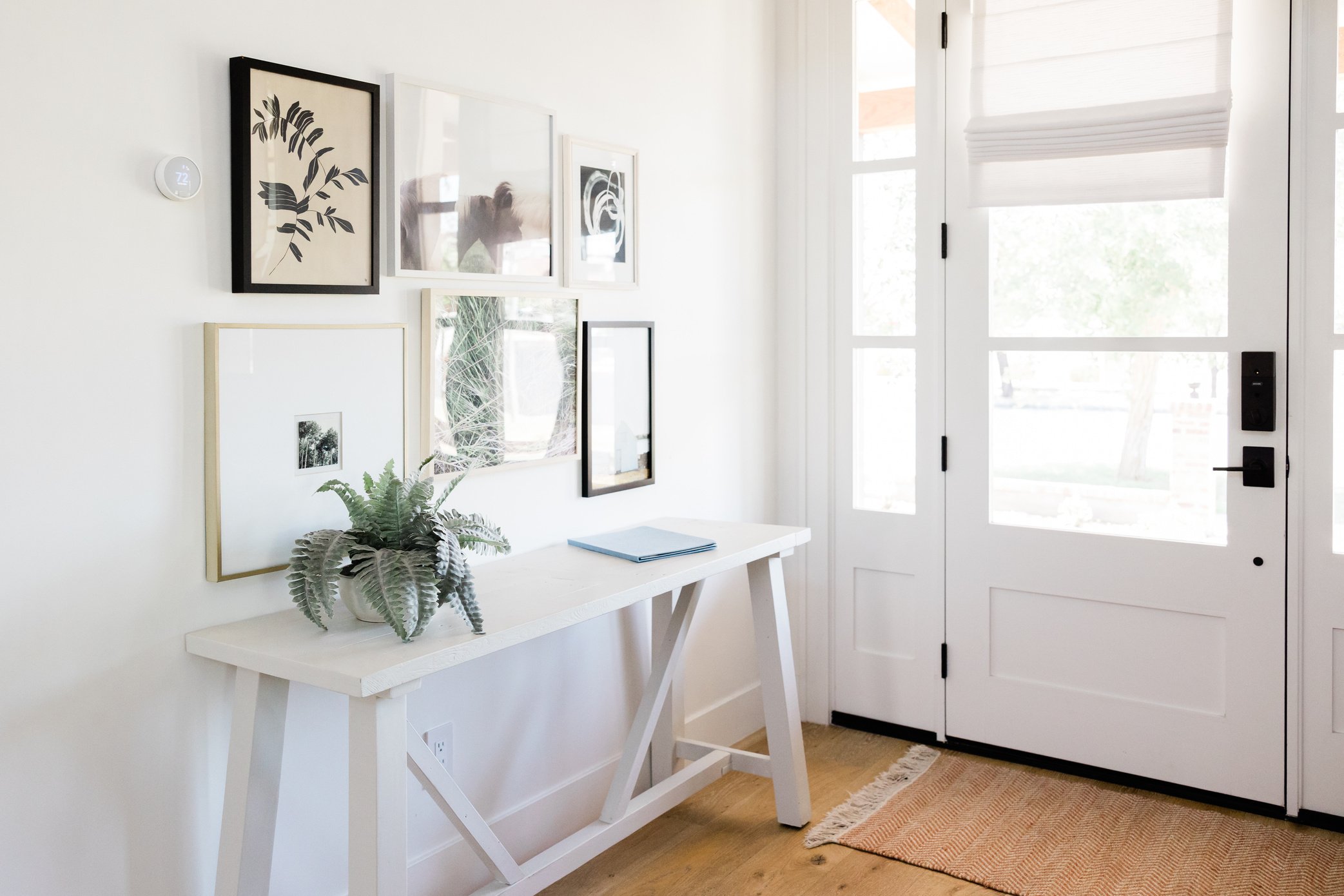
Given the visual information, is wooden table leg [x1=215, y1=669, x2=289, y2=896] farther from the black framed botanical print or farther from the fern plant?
the black framed botanical print

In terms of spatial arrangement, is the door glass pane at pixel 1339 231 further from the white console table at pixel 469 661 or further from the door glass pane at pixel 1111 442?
the white console table at pixel 469 661

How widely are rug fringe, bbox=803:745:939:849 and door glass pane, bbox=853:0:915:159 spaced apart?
5.95 feet

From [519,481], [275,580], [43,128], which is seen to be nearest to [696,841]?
[519,481]

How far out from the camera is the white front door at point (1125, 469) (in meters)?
2.69

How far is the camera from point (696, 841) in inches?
103

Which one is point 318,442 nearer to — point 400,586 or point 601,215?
point 400,586

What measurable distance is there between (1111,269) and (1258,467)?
0.65m

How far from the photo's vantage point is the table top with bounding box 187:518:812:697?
1596mm

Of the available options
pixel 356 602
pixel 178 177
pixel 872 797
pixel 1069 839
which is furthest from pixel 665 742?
pixel 178 177

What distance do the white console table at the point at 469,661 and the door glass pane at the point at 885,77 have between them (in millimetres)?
1292

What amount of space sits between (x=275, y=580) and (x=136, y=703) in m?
0.31

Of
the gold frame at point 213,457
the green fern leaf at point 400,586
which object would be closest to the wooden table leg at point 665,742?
the green fern leaf at point 400,586

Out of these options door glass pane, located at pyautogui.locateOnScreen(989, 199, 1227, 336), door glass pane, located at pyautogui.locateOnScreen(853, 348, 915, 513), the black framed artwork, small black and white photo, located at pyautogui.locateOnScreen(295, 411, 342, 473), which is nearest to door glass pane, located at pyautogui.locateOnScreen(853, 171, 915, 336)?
door glass pane, located at pyautogui.locateOnScreen(853, 348, 915, 513)

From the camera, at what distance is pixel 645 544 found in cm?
243
